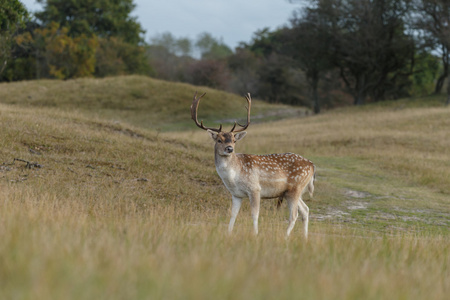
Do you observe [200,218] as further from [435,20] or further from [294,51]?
[294,51]

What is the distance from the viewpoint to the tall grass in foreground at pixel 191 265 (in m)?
4.14

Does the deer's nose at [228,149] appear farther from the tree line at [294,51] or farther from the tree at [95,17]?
the tree at [95,17]

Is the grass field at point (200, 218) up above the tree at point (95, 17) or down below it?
below

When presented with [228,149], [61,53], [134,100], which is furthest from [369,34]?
[228,149]

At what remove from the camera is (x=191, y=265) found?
4.90 m

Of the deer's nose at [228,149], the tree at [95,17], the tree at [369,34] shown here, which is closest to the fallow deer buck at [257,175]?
the deer's nose at [228,149]

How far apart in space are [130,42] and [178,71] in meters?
11.6

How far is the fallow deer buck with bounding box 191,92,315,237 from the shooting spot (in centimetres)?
889

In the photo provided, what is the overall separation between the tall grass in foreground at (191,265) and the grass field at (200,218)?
0.02 m

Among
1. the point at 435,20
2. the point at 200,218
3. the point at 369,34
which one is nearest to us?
the point at 200,218

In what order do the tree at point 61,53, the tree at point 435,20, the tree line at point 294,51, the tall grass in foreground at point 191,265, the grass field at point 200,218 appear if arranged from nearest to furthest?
1. the tall grass in foreground at point 191,265
2. the grass field at point 200,218
3. the tree at point 435,20
4. the tree line at point 294,51
5. the tree at point 61,53

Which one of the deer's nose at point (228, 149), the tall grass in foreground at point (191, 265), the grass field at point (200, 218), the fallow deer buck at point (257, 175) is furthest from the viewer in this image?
the fallow deer buck at point (257, 175)

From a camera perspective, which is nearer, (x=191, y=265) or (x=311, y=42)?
(x=191, y=265)

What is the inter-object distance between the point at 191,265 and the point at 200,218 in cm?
471
